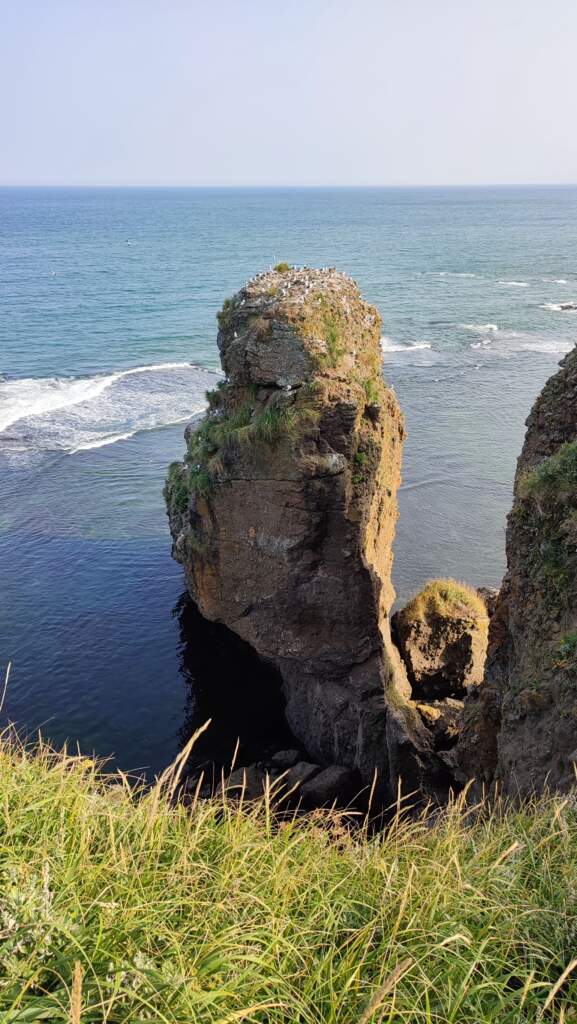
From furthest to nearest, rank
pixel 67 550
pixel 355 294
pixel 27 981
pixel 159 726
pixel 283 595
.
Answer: pixel 67 550
pixel 159 726
pixel 355 294
pixel 283 595
pixel 27 981

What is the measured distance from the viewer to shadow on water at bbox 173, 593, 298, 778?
24656 millimetres

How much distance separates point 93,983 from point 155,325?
77519mm

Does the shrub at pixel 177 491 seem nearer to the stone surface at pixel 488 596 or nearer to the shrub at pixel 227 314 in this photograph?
the shrub at pixel 227 314

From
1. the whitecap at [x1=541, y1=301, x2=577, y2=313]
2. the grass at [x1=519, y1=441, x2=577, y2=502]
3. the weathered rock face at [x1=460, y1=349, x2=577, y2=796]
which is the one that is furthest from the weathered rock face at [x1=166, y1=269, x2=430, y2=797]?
the whitecap at [x1=541, y1=301, x2=577, y2=313]

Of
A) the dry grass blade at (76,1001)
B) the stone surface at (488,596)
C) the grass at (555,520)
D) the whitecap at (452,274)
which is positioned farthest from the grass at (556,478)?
the whitecap at (452,274)

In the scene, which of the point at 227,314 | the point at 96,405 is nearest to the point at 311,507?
the point at 227,314

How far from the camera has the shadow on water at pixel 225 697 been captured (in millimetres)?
24656

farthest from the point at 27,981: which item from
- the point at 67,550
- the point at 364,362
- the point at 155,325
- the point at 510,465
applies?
the point at 155,325

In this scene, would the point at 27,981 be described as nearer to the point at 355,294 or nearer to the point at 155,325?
the point at 355,294

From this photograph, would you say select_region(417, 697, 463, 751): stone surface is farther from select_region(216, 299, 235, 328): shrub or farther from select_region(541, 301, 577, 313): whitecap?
select_region(541, 301, 577, 313): whitecap

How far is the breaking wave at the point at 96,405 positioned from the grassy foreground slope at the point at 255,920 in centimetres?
4207

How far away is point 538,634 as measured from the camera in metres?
14.0

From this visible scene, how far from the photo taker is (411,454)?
45.8 metres

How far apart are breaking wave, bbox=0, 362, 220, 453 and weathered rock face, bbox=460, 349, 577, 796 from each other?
34893 millimetres
